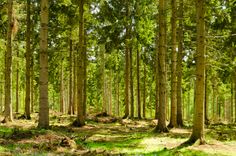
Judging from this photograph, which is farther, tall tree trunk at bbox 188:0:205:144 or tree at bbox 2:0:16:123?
tree at bbox 2:0:16:123

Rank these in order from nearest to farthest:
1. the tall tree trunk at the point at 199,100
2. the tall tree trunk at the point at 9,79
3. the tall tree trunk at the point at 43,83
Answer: the tall tree trunk at the point at 199,100 < the tall tree trunk at the point at 43,83 < the tall tree trunk at the point at 9,79

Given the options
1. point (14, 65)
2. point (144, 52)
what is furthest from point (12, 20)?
point (144, 52)

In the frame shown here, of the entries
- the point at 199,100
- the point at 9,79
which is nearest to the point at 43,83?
the point at 9,79

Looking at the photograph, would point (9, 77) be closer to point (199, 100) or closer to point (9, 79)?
point (9, 79)

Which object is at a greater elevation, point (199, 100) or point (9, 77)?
point (9, 77)

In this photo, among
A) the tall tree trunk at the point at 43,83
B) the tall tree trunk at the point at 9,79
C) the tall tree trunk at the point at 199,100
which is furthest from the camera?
the tall tree trunk at the point at 9,79

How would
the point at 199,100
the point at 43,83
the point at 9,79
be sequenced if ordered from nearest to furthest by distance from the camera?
1. the point at 199,100
2. the point at 43,83
3. the point at 9,79

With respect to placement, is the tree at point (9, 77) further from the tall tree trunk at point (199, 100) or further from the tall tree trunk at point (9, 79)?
the tall tree trunk at point (199, 100)

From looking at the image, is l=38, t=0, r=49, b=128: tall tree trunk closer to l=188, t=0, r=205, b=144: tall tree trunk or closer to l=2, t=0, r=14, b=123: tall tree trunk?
l=2, t=0, r=14, b=123: tall tree trunk

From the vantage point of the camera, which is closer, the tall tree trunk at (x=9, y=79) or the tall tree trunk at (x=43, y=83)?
the tall tree trunk at (x=43, y=83)

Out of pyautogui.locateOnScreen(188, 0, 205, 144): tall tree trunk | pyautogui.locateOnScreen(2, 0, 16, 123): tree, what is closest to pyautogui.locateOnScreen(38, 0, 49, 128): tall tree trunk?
pyautogui.locateOnScreen(2, 0, 16, 123): tree

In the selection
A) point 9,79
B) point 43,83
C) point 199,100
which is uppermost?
point 9,79

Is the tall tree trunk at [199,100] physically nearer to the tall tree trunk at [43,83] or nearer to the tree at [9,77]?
the tall tree trunk at [43,83]

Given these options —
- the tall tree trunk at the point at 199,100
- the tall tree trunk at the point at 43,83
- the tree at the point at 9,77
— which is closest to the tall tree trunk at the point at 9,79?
the tree at the point at 9,77
